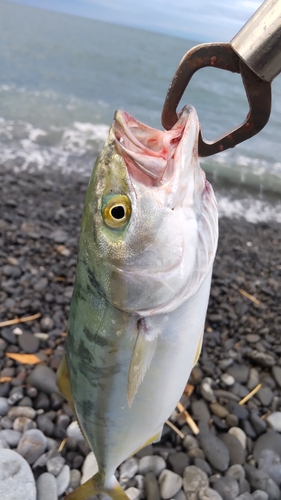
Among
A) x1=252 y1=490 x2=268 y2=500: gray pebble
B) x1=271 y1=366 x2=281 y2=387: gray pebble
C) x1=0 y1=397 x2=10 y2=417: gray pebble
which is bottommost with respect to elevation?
x1=0 y1=397 x2=10 y2=417: gray pebble

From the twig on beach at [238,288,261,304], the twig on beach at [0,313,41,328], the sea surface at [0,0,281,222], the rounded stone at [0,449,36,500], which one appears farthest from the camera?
the sea surface at [0,0,281,222]

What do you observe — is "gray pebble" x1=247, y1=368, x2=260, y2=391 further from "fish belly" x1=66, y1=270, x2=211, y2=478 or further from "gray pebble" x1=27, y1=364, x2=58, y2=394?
"fish belly" x1=66, y1=270, x2=211, y2=478

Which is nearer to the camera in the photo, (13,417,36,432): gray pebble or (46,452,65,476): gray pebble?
Answer: (46,452,65,476): gray pebble

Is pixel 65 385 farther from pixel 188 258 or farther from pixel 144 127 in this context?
pixel 144 127

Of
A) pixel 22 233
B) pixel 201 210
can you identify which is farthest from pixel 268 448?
pixel 22 233

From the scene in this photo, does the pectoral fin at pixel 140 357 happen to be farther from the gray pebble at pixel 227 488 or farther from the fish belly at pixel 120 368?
the gray pebble at pixel 227 488

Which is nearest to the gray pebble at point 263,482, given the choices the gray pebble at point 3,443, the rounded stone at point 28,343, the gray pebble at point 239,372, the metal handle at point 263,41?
the gray pebble at point 239,372

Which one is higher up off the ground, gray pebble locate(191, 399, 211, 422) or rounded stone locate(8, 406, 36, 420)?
gray pebble locate(191, 399, 211, 422)

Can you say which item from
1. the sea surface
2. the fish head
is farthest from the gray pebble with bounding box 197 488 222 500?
the sea surface
